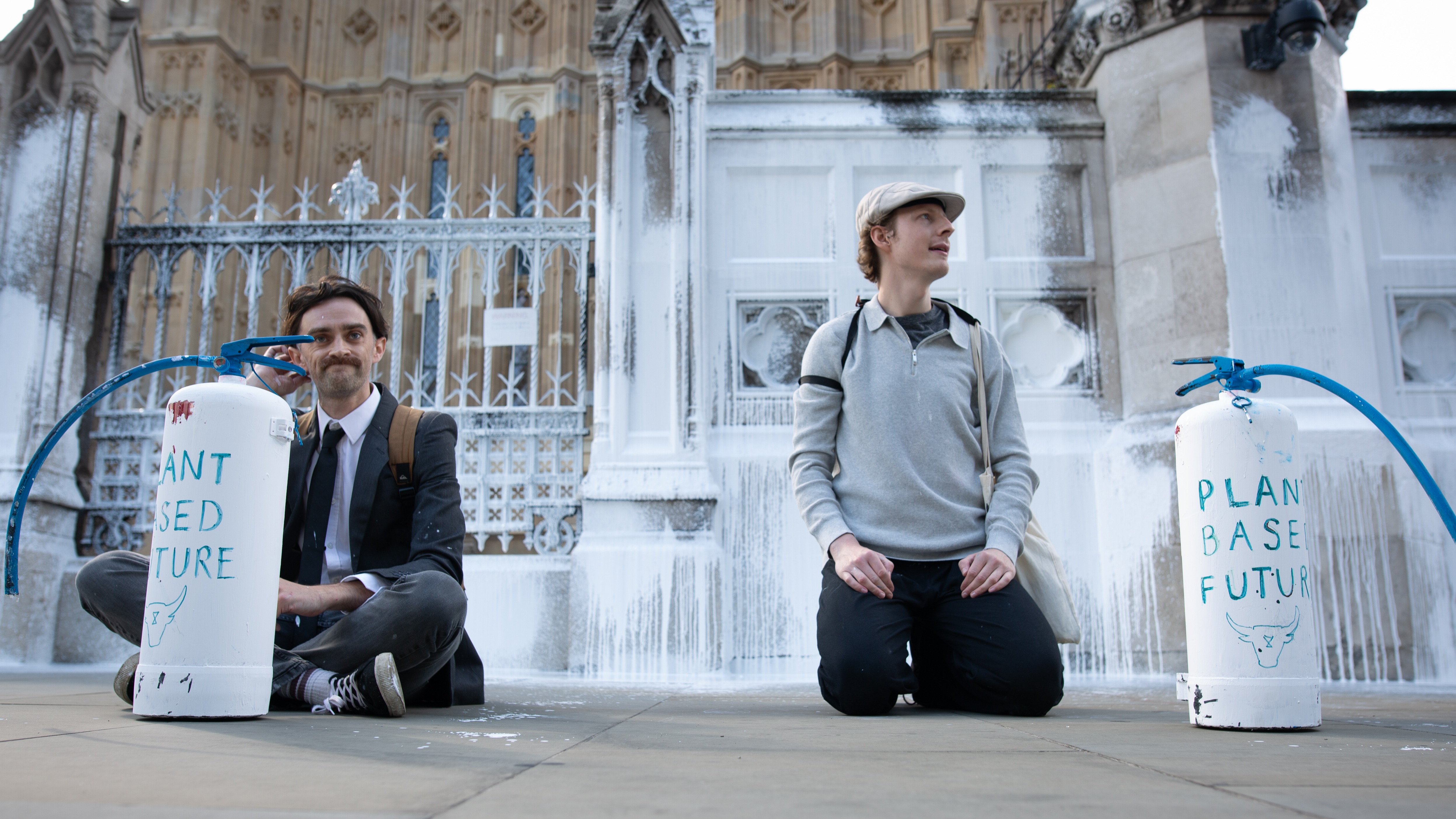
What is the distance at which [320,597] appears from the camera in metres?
2.40

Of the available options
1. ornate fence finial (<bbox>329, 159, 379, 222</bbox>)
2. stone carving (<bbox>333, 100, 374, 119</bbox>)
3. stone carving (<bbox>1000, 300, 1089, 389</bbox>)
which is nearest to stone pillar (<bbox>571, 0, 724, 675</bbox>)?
stone carving (<bbox>1000, 300, 1089, 389</bbox>)

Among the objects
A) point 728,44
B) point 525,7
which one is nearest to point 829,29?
point 728,44

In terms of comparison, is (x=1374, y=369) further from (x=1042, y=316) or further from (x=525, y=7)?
(x=525, y=7)

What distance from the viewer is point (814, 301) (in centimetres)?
509

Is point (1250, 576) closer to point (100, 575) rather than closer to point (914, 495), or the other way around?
point (914, 495)

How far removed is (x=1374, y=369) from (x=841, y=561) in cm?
337

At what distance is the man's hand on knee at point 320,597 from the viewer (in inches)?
92.5

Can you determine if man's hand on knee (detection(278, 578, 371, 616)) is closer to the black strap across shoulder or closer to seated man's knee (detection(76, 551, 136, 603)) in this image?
seated man's knee (detection(76, 551, 136, 603))

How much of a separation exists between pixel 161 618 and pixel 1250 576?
2.18 m

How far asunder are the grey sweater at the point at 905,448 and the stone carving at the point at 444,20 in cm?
1723

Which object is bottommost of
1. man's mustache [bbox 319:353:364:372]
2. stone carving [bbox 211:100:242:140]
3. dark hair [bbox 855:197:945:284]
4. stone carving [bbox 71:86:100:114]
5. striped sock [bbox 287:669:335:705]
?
striped sock [bbox 287:669:335:705]

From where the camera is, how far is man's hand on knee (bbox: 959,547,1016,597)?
260 centimetres

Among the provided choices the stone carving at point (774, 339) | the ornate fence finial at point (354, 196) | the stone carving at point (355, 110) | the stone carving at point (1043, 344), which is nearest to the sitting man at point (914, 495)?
the stone carving at point (774, 339)

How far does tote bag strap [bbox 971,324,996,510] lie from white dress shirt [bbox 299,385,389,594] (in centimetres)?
161
